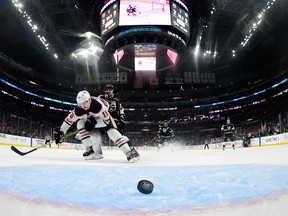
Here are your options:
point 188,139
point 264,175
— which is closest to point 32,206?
point 264,175

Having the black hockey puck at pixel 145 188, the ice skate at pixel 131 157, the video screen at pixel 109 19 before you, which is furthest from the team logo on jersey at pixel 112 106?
the video screen at pixel 109 19

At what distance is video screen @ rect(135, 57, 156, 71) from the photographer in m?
19.8

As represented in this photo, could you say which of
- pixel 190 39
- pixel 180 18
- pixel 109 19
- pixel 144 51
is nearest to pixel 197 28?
pixel 190 39

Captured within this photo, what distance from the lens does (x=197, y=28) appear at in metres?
22.2

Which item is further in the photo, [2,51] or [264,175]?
[2,51]

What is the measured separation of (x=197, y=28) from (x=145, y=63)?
674cm

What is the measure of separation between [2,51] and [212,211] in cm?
3184

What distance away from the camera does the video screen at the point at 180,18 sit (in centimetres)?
1490

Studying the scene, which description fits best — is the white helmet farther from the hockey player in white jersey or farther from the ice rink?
the ice rink

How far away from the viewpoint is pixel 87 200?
158 centimetres

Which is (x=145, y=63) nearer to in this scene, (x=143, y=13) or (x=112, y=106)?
(x=143, y=13)

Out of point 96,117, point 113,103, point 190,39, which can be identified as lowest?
point 96,117

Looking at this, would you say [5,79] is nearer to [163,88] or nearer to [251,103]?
[163,88]

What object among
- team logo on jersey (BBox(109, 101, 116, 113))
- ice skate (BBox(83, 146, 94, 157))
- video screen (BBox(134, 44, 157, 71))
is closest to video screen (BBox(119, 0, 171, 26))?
video screen (BBox(134, 44, 157, 71))
